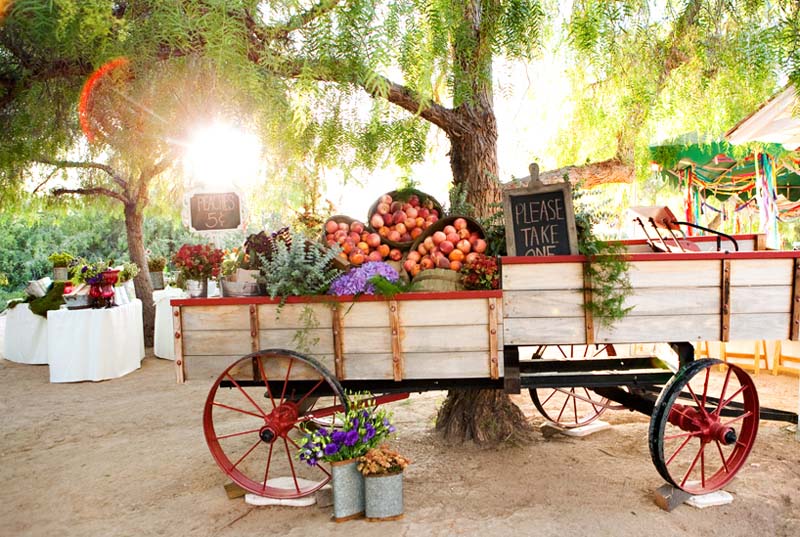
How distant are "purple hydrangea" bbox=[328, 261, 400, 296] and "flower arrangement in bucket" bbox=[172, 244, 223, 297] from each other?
824 mm

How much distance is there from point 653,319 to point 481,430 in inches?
61.9

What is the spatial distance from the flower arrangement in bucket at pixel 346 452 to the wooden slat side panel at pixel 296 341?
0.99 feet

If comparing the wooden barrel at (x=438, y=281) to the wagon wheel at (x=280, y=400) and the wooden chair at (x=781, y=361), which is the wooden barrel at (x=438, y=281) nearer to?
the wagon wheel at (x=280, y=400)

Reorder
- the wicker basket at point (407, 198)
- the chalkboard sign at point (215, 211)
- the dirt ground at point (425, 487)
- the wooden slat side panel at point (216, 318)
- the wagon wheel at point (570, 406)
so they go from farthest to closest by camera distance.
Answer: the chalkboard sign at point (215, 211), the wagon wheel at point (570, 406), the wicker basket at point (407, 198), the wooden slat side panel at point (216, 318), the dirt ground at point (425, 487)

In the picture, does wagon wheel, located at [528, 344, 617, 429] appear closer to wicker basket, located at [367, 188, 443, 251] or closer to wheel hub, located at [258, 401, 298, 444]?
wicker basket, located at [367, 188, 443, 251]

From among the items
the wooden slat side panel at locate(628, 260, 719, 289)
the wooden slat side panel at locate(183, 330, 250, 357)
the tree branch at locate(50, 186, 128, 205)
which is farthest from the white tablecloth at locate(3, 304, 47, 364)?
the wooden slat side panel at locate(628, 260, 719, 289)

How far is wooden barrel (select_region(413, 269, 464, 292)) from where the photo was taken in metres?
3.24

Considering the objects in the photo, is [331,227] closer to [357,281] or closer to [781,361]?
[357,281]

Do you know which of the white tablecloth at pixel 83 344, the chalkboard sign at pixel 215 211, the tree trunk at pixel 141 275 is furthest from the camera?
the tree trunk at pixel 141 275

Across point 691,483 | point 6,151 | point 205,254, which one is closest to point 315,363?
point 205,254

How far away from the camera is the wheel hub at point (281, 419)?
10.6 feet

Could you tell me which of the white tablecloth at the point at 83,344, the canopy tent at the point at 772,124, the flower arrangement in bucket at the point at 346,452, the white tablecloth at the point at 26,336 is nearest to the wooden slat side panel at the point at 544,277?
the flower arrangement in bucket at the point at 346,452

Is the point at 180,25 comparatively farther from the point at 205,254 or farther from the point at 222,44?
the point at 205,254

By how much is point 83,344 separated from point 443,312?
5524 mm
